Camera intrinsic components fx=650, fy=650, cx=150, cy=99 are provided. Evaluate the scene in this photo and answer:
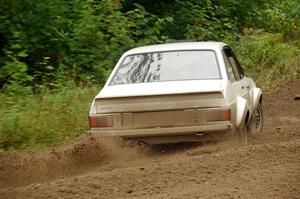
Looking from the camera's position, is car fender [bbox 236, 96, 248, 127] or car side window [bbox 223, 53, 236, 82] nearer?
car fender [bbox 236, 96, 248, 127]

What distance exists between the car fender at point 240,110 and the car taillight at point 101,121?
5.02ft

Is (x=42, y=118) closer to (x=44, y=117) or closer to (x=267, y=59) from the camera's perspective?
(x=44, y=117)

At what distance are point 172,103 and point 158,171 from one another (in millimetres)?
1163

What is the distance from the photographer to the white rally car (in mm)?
7508

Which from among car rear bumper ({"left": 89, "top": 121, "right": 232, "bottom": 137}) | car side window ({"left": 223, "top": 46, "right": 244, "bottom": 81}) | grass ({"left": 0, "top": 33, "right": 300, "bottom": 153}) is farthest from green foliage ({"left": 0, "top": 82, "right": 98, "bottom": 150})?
car side window ({"left": 223, "top": 46, "right": 244, "bottom": 81})

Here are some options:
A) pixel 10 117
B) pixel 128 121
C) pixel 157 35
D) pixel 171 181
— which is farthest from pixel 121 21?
pixel 171 181

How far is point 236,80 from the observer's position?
870cm

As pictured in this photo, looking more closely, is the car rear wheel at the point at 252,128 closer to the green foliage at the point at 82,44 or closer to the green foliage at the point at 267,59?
the green foliage at the point at 82,44

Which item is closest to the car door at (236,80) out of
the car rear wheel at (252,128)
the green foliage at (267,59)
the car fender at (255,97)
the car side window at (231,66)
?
the car side window at (231,66)

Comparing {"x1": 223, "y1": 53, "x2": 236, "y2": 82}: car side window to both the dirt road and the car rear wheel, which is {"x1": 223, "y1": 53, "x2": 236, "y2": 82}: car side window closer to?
the car rear wheel

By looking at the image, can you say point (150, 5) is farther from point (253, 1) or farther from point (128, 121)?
point (128, 121)

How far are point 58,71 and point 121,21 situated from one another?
8.61 feet

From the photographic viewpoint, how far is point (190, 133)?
7609 millimetres

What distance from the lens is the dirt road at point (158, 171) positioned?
5879 mm
